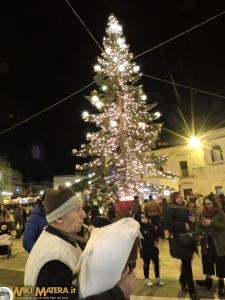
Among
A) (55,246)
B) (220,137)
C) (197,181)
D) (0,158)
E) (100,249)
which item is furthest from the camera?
(0,158)

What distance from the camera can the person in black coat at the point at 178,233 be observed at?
5.87m

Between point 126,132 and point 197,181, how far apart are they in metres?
15.9

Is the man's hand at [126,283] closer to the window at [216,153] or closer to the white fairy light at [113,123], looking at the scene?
the white fairy light at [113,123]

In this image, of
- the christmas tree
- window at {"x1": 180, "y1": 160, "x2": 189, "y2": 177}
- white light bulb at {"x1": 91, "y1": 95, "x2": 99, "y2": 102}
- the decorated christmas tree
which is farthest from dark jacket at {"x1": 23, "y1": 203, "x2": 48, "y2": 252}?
the decorated christmas tree

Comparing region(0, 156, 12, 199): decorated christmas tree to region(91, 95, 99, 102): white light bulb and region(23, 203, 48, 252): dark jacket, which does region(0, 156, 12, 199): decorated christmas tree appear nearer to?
region(91, 95, 99, 102): white light bulb

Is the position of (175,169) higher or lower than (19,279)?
higher

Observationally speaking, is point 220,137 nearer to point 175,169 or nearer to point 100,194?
point 175,169

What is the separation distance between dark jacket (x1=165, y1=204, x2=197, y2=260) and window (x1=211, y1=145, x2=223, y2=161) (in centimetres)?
2169

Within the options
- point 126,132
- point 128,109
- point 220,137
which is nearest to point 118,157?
point 126,132

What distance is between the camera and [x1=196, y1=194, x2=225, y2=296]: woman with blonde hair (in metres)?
5.89

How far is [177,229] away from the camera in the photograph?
20.1ft

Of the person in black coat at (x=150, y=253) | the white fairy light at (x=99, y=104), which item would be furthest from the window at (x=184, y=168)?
the person in black coat at (x=150, y=253)

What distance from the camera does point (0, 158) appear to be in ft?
107

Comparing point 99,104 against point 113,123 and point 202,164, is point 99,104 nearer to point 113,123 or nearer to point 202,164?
point 113,123
